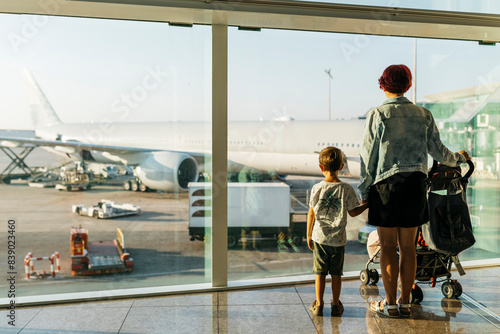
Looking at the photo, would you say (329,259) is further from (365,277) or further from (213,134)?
(213,134)

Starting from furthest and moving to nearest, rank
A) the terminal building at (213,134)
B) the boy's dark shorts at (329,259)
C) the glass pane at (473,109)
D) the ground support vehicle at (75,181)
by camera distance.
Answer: the glass pane at (473,109) < the ground support vehicle at (75,181) < the terminal building at (213,134) < the boy's dark shorts at (329,259)

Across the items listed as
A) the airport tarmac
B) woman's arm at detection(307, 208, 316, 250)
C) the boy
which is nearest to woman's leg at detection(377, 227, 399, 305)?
the boy

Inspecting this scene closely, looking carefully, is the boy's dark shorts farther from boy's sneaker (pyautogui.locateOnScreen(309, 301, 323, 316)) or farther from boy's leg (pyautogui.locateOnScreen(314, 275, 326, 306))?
boy's sneaker (pyautogui.locateOnScreen(309, 301, 323, 316))

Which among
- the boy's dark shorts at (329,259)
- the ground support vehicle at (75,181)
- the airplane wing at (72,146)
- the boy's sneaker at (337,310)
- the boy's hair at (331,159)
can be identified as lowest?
the boy's sneaker at (337,310)

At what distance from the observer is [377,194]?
257cm

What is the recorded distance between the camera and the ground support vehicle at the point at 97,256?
3539 millimetres

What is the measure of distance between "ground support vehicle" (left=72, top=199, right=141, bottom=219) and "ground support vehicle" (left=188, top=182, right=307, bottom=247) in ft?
2.14

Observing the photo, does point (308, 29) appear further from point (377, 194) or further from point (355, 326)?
point (355, 326)

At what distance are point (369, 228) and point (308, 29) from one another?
2.13 m

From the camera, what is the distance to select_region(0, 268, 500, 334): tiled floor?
2506 millimetres

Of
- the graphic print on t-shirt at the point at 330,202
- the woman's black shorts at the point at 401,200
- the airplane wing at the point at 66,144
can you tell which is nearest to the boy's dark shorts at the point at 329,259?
the graphic print on t-shirt at the point at 330,202

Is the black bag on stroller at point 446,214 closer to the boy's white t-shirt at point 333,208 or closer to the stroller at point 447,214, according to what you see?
the stroller at point 447,214

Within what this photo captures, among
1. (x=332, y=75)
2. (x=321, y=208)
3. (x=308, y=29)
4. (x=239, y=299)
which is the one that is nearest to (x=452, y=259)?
(x=321, y=208)

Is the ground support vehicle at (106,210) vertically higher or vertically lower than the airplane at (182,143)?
lower
